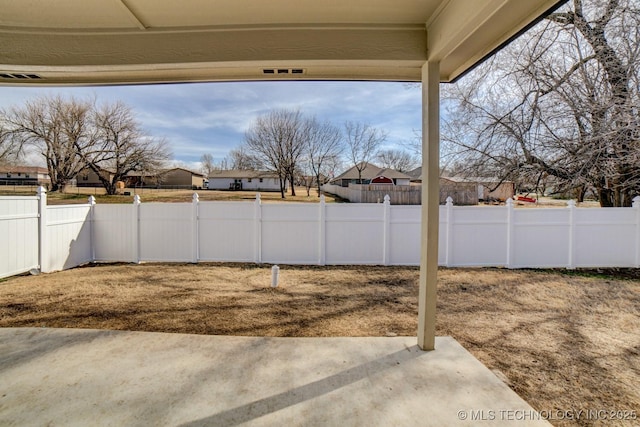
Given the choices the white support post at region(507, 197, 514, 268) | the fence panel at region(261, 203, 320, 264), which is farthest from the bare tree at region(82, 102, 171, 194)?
the white support post at region(507, 197, 514, 268)

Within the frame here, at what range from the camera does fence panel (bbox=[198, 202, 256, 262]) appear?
618 centimetres

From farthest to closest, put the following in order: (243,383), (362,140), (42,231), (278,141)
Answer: (362,140) < (278,141) < (42,231) < (243,383)

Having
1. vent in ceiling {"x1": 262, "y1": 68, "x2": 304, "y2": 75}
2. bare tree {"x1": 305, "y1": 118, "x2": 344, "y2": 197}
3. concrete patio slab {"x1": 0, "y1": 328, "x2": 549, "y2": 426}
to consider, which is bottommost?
concrete patio slab {"x1": 0, "y1": 328, "x2": 549, "y2": 426}

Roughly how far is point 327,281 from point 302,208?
1782 millimetres

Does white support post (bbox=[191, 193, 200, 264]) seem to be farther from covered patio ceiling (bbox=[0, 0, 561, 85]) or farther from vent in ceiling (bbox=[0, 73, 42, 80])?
covered patio ceiling (bbox=[0, 0, 561, 85])

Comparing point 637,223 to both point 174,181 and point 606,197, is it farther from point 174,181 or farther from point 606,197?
point 174,181

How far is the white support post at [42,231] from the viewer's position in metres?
5.01

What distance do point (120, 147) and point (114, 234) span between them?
17.5 meters

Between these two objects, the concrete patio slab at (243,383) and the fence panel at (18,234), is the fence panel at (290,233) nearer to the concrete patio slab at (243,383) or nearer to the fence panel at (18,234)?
the concrete patio slab at (243,383)

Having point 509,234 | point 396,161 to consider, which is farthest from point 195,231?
point 396,161

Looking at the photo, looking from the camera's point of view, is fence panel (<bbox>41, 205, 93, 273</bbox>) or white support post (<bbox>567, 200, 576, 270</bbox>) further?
white support post (<bbox>567, 200, 576, 270</bbox>)

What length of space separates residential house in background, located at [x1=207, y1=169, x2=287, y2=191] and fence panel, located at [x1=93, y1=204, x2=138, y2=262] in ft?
97.1

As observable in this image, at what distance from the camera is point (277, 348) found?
251 centimetres

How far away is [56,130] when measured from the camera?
17812 mm
